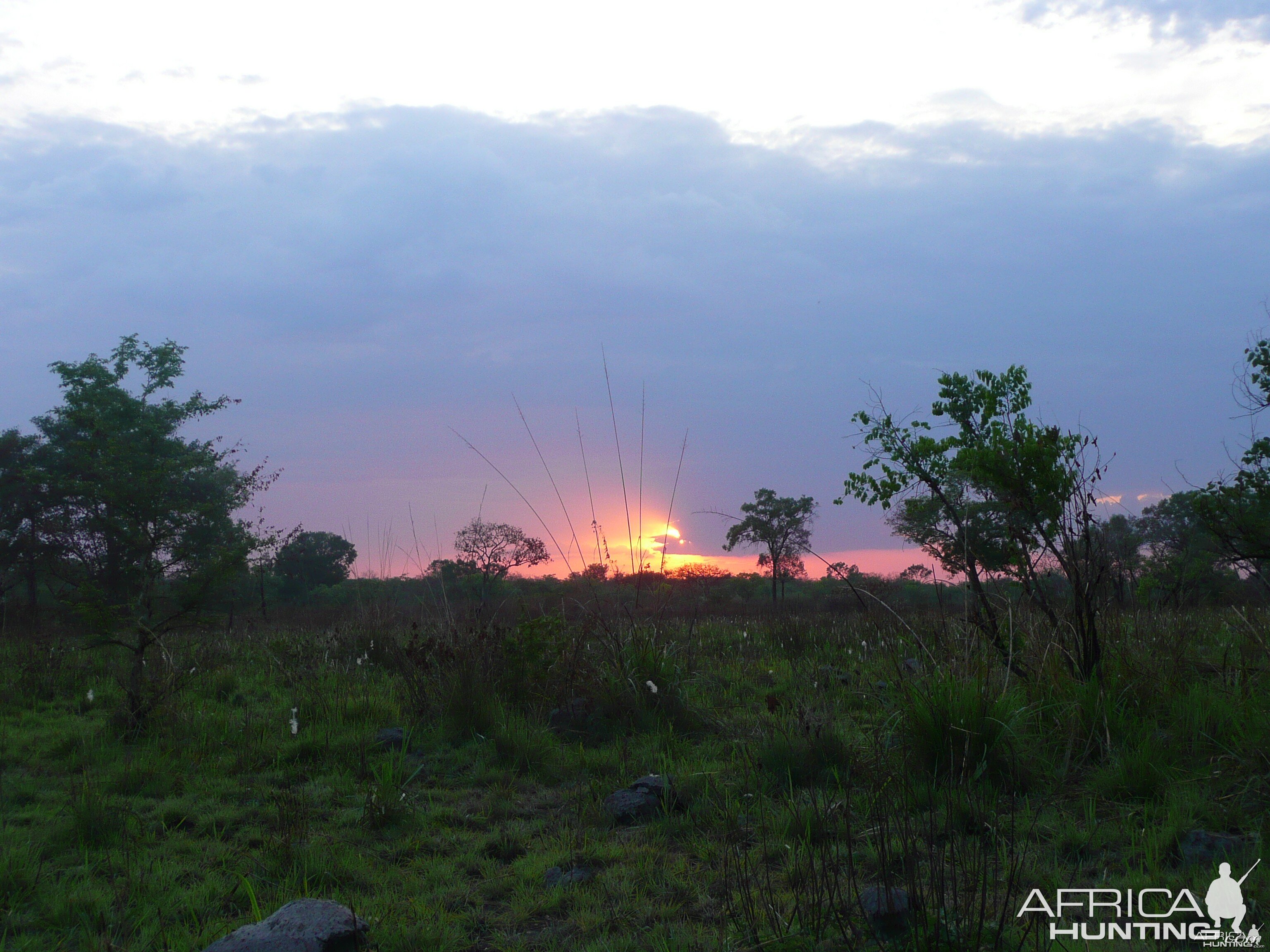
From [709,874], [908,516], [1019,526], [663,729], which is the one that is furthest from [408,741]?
[908,516]

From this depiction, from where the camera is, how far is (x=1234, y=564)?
505cm

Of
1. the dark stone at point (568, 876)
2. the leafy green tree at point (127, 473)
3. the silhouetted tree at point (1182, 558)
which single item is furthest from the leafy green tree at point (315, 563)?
the dark stone at point (568, 876)

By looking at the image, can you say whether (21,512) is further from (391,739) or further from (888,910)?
(888,910)

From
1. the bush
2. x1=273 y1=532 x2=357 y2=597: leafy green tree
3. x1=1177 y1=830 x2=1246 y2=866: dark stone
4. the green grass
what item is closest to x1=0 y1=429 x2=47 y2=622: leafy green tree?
x1=273 y1=532 x2=357 y2=597: leafy green tree

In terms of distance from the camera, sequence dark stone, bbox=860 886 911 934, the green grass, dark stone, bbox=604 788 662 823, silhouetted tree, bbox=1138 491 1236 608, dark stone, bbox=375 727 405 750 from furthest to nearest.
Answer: silhouetted tree, bbox=1138 491 1236 608 < dark stone, bbox=375 727 405 750 < dark stone, bbox=604 788 662 823 < the green grass < dark stone, bbox=860 886 911 934

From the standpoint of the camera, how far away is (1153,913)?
2406mm

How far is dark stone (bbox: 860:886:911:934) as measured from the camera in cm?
210

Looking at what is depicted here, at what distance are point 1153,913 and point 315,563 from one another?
51.0m

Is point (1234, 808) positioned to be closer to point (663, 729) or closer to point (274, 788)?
point (663, 729)

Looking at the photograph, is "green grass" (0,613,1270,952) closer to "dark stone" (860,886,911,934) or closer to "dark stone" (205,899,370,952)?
"dark stone" (860,886,911,934)

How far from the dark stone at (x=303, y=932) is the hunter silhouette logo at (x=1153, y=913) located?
7.03 feet

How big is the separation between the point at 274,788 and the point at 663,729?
248 centimetres

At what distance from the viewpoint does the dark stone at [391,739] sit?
199 inches

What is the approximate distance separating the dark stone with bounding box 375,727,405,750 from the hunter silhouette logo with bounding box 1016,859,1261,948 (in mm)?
3927
